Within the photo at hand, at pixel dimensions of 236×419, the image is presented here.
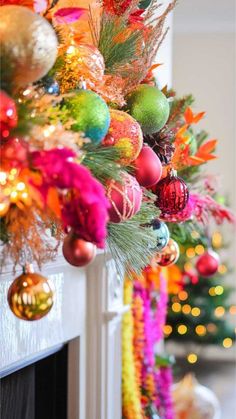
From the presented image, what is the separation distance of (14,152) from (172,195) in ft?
1.89

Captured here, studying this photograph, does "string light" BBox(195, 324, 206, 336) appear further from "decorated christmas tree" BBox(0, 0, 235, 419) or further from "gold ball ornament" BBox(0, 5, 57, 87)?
"gold ball ornament" BBox(0, 5, 57, 87)

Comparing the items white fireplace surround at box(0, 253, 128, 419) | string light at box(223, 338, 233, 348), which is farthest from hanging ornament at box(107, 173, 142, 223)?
string light at box(223, 338, 233, 348)

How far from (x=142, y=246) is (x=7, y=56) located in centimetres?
50

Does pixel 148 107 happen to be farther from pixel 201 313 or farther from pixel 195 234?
pixel 201 313

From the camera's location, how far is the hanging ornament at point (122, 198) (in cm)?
114

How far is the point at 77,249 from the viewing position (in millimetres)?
964

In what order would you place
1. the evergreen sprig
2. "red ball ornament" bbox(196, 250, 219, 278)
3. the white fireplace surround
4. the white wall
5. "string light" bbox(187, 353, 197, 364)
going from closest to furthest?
1. the evergreen sprig
2. the white fireplace surround
3. "red ball ornament" bbox(196, 250, 219, 278)
4. "string light" bbox(187, 353, 197, 364)
5. the white wall

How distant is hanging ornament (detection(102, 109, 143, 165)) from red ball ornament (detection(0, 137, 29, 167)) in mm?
260

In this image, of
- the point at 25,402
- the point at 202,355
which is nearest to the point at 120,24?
the point at 25,402

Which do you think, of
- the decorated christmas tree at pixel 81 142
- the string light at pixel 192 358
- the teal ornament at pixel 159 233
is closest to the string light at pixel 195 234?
the decorated christmas tree at pixel 81 142

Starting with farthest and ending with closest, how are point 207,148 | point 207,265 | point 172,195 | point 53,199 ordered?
point 207,265
point 207,148
point 172,195
point 53,199

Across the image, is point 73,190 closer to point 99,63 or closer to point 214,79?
point 99,63

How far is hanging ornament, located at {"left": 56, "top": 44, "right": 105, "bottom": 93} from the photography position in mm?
1154

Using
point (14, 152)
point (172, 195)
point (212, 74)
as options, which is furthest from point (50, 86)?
point (212, 74)
